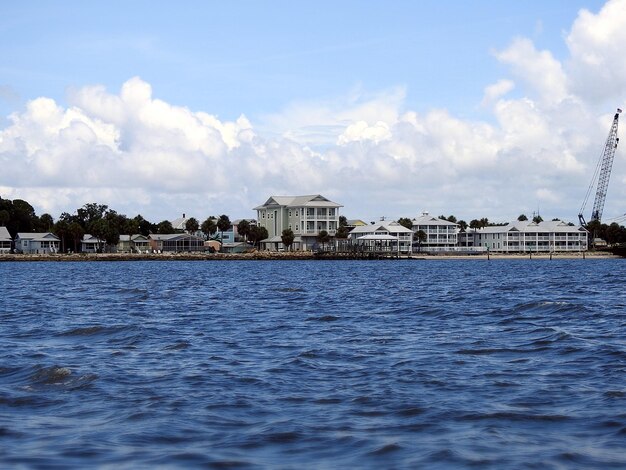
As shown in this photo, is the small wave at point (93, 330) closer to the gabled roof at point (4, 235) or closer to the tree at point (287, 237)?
the tree at point (287, 237)

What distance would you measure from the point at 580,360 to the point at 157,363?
1117 cm

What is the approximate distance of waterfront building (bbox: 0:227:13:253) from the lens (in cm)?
18162

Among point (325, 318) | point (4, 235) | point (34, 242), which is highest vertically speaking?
point (4, 235)

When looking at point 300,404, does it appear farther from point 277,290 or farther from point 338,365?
point 277,290

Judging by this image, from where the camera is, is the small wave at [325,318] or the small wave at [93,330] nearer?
the small wave at [93,330]

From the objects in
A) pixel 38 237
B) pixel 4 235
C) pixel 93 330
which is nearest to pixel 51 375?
pixel 93 330

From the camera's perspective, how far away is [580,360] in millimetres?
21703

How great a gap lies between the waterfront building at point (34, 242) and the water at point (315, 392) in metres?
161

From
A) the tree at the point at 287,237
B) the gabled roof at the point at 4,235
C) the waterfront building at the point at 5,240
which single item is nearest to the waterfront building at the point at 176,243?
the tree at the point at 287,237

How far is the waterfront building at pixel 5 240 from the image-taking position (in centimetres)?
18162

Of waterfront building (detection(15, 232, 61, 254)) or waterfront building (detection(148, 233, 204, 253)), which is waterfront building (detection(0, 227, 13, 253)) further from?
waterfront building (detection(148, 233, 204, 253))

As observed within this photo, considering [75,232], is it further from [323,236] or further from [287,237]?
[323,236]

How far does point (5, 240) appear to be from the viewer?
603ft

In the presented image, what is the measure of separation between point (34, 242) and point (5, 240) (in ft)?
20.6
